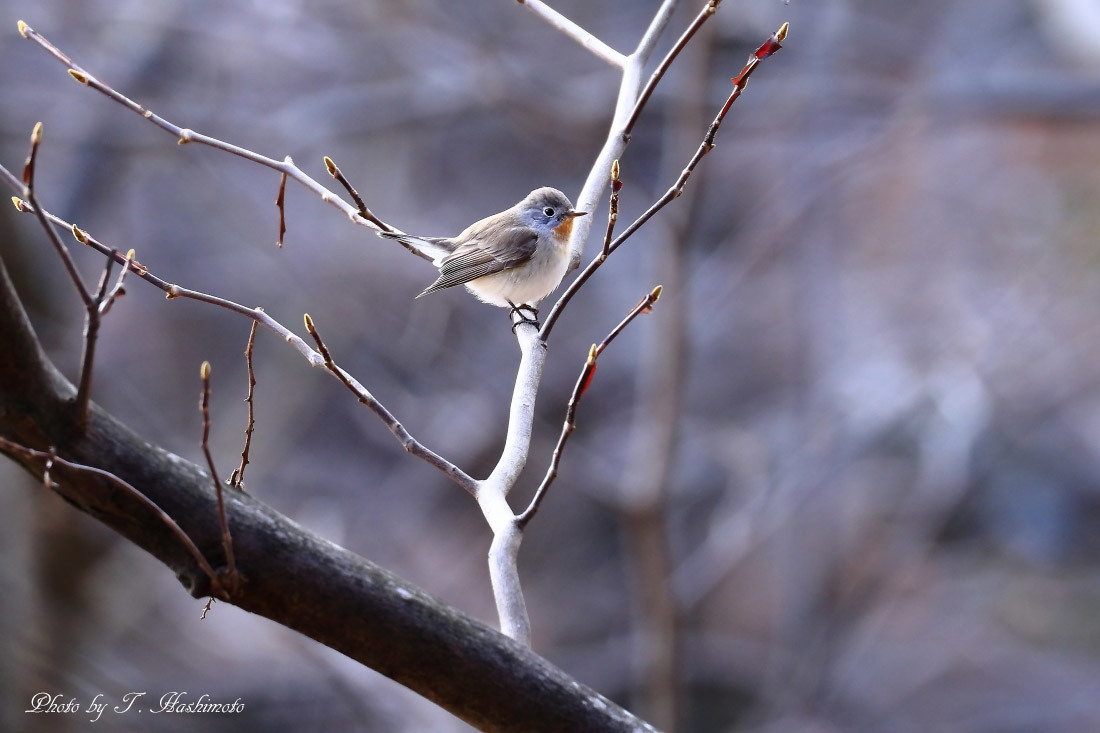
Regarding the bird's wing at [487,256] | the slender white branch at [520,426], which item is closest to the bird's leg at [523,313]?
the bird's wing at [487,256]

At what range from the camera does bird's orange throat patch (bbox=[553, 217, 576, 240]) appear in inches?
137

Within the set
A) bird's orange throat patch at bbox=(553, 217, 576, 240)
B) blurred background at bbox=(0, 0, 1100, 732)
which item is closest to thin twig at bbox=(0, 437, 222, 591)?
bird's orange throat patch at bbox=(553, 217, 576, 240)

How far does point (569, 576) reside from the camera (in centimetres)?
775

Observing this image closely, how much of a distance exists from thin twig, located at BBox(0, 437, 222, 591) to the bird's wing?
2.13 metres

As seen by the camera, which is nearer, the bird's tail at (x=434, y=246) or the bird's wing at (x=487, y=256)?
the bird's tail at (x=434, y=246)

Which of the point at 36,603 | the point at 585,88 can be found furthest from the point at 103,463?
the point at 585,88

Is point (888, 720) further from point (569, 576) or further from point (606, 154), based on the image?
point (606, 154)

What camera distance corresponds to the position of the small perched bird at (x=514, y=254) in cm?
337

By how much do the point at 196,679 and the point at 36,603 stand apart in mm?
1234

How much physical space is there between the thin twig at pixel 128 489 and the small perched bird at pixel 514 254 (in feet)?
6.75

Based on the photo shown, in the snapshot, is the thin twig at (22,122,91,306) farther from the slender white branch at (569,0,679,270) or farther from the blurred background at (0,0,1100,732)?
the blurred background at (0,0,1100,732)

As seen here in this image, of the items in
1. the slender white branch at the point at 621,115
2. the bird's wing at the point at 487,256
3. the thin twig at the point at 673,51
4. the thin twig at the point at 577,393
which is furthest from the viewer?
the bird's wing at the point at 487,256

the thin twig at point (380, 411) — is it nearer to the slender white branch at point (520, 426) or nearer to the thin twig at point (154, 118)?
the slender white branch at point (520, 426)

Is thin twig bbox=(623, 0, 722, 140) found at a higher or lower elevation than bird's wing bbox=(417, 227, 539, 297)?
lower
